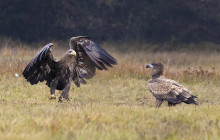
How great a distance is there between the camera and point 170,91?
929 cm

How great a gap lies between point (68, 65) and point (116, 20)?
21.0 meters

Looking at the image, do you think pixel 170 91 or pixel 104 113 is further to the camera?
pixel 170 91

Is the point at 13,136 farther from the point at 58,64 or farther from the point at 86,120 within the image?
the point at 58,64

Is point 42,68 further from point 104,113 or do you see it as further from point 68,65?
point 104,113

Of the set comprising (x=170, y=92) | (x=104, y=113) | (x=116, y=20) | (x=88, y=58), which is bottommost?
(x=104, y=113)

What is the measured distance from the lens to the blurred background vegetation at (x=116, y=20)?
91.7ft

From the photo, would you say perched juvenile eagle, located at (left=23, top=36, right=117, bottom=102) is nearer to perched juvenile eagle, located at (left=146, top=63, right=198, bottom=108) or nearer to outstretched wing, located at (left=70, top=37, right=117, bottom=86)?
outstretched wing, located at (left=70, top=37, right=117, bottom=86)

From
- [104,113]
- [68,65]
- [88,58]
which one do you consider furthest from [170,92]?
[104,113]

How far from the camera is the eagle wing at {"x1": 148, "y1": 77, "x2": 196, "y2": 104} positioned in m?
9.12

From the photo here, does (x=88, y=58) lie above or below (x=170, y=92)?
above

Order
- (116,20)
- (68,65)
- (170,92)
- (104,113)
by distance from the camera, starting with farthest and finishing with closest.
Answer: (116,20), (68,65), (170,92), (104,113)

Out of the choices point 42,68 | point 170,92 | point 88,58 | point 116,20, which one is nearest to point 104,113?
point 170,92

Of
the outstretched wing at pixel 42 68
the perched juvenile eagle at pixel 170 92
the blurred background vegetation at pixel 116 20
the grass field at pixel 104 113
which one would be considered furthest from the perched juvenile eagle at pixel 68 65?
the blurred background vegetation at pixel 116 20

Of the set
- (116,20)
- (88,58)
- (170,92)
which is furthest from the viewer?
(116,20)
